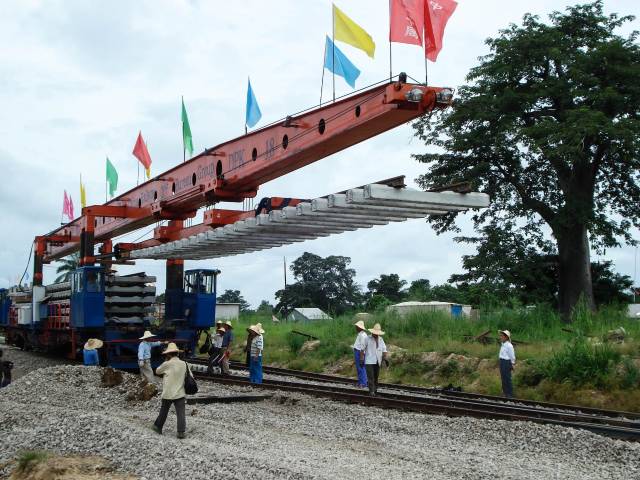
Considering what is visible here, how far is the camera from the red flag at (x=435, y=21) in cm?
1162

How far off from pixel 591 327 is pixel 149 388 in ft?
42.2

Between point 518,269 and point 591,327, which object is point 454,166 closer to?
point 518,269

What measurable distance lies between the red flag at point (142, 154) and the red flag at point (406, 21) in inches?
497

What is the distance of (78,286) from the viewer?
18672mm

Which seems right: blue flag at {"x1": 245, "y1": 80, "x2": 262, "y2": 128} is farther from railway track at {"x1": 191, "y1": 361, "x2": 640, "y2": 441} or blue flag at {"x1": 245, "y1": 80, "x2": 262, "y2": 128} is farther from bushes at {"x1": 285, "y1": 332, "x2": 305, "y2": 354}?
bushes at {"x1": 285, "y1": 332, "x2": 305, "y2": 354}

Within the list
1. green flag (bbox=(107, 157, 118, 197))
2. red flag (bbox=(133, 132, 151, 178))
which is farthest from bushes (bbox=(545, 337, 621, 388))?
green flag (bbox=(107, 157, 118, 197))

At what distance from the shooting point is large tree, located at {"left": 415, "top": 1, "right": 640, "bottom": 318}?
1022 inches

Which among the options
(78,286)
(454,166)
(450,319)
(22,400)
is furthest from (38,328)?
(454,166)

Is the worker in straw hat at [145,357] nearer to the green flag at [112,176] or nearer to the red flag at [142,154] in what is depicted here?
the red flag at [142,154]

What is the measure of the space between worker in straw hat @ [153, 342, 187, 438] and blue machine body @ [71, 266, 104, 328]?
26.3ft

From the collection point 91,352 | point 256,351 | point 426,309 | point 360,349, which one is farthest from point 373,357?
point 426,309

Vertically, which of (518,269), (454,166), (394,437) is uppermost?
(454,166)

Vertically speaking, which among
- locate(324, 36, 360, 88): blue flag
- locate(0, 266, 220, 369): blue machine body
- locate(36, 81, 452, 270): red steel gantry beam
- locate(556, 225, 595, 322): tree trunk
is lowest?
locate(0, 266, 220, 369): blue machine body

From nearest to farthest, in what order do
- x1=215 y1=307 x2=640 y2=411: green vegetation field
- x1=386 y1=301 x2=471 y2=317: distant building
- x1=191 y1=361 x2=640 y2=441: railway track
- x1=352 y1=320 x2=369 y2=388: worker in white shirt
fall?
x1=191 y1=361 x2=640 y2=441: railway track → x1=352 y1=320 x2=369 y2=388: worker in white shirt → x1=215 y1=307 x2=640 y2=411: green vegetation field → x1=386 y1=301 x2=471 y2=317: distant building
